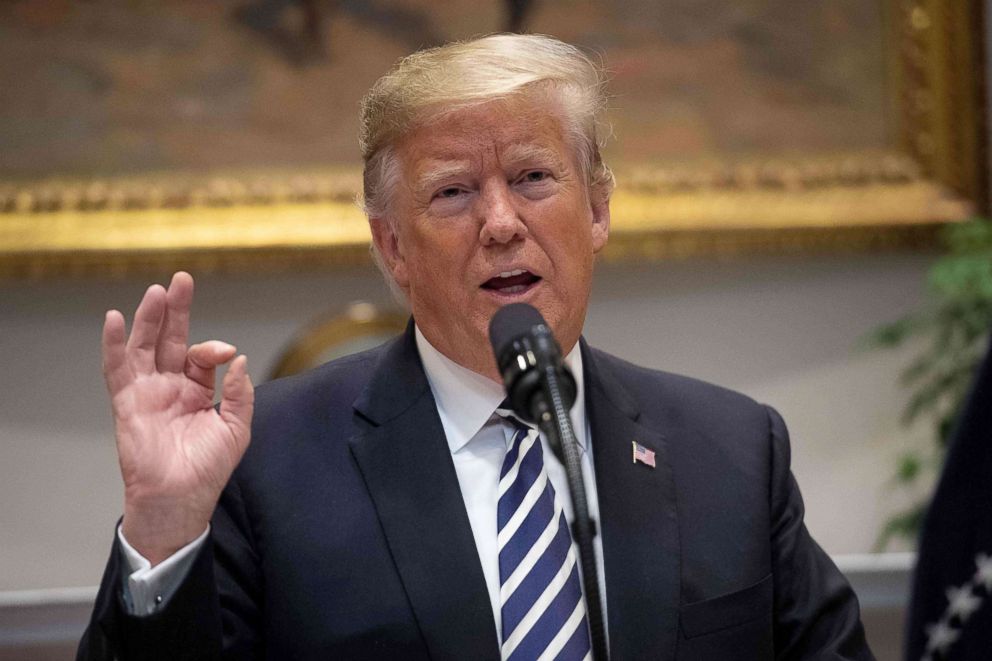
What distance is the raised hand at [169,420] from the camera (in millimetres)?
1986

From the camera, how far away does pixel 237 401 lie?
6.86 ft

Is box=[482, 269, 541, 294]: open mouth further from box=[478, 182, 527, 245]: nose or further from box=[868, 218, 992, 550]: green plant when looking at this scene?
box=[868, 218, 992, 550]: green plant

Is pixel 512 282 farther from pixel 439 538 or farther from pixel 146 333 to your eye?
pixel 146 333

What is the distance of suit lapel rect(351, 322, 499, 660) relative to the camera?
2229mm

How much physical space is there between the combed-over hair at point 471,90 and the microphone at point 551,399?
794 mm

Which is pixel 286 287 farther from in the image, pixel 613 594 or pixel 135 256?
pixel 613 594

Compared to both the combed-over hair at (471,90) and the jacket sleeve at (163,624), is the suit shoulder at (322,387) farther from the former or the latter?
the jacket sleeve at (163,624)

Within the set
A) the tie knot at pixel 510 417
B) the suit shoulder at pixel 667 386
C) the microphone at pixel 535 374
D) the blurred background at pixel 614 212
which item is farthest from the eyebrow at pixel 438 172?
the blurred background at pixel 614 212

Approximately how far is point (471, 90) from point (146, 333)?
76 cm

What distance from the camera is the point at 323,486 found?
7.86ft

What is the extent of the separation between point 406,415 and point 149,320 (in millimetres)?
590

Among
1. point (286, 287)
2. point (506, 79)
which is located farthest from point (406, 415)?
point (286, 287)

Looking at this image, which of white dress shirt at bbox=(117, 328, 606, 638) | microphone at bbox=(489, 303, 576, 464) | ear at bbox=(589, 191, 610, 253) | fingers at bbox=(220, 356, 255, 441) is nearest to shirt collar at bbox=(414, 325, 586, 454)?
white dress shirt at bbox=(117, 328, 606, 638)

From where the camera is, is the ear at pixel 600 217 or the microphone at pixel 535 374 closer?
the microphone at pixel 535 374
